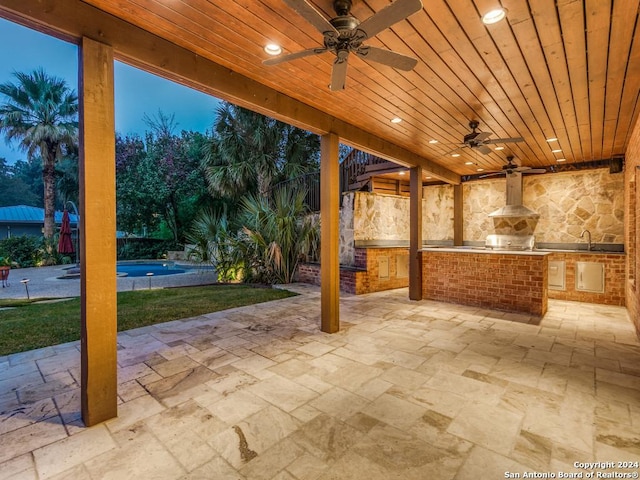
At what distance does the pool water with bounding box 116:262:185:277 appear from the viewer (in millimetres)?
10656

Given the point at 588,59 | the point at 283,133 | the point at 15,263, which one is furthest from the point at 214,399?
the point at 15,263

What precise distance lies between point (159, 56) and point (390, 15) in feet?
5.62

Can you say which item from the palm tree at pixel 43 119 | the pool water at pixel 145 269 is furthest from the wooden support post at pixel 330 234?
the palm tree at pixel 43 119

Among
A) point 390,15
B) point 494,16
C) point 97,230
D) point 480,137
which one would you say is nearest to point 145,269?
point 97,230

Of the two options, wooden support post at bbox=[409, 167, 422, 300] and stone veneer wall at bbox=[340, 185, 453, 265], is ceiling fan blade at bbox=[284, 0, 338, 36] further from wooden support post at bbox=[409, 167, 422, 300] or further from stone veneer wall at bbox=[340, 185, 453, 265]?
stone veneer wall at bbox=[340, 185, 453, 265]

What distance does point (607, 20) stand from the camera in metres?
2.05

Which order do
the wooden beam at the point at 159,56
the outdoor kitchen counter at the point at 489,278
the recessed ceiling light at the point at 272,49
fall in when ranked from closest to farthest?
the wooden beam at the point at 159,56
the recessed ceiling light at the point at 272,49
the outdoor kitchen counter at the point at 489,278

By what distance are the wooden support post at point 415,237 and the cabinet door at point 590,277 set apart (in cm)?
301


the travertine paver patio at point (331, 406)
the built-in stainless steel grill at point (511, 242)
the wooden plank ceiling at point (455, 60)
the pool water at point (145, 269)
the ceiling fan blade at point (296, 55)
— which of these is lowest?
the travertine paver patio at point (331, 406)

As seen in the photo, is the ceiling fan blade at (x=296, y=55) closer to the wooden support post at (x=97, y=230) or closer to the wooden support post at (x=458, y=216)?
the wooden support post at (x=97, y=230)

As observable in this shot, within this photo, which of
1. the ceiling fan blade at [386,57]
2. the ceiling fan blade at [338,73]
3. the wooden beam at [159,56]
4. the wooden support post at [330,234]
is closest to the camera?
the wooden beam at [159,56]

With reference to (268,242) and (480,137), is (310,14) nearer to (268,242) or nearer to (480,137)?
(480,137)

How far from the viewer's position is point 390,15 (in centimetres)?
169

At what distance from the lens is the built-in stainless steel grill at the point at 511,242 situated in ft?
20.4
